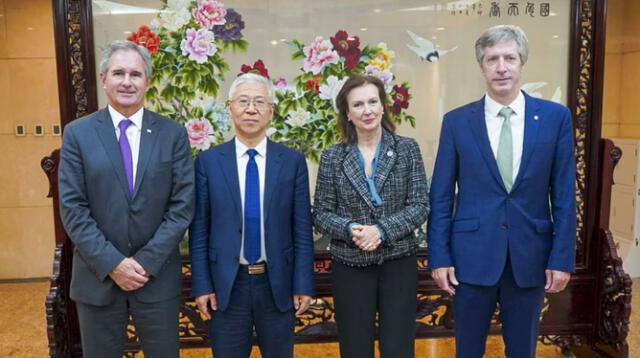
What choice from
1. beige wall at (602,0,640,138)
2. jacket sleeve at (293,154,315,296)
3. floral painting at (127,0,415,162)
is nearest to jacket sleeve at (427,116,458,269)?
jacket sleeve at (293,154,315,296)

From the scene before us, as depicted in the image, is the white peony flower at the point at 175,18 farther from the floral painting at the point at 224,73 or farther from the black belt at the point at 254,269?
the black belt at the point at 254,269

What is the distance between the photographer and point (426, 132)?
301 centimetres

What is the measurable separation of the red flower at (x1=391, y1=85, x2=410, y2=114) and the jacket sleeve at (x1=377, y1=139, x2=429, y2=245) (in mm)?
792

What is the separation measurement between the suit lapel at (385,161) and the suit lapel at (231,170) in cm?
54

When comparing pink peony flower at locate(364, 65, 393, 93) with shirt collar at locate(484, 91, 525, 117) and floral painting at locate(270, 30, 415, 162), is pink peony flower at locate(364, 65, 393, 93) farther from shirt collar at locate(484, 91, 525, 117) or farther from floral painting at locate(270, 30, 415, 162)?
shirt collar at locate(484, 91, 525, 117)

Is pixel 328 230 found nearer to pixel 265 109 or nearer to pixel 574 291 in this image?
pixel 265 109

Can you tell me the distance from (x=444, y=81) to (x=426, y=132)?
0.29 metres

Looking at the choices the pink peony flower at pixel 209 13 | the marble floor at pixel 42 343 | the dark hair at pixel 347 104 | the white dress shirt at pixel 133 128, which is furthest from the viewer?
the marble floor at pixel 42 343

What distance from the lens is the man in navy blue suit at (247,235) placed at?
209 cm

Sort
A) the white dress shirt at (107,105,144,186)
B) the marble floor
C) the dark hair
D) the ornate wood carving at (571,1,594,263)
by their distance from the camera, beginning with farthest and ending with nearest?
the marble floor → the ornate wood carving at (571,1,594,263) → the dark hair → the white dress shirt at (107,105,144,186)

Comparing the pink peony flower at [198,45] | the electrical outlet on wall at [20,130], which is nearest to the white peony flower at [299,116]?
the pink peony flower at [198,45]

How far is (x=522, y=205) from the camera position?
2.04m

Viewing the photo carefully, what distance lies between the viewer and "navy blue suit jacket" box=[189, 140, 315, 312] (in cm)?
209

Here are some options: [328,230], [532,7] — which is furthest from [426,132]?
[328,230]
